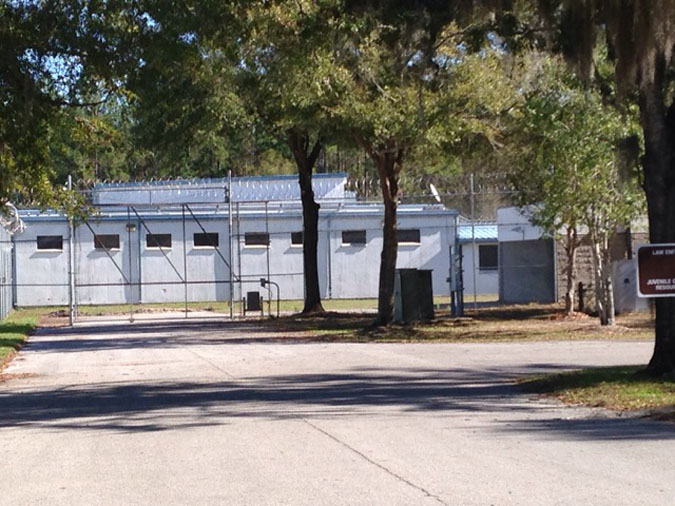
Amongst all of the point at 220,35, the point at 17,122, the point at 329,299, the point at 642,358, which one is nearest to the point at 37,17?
the point at 17,122

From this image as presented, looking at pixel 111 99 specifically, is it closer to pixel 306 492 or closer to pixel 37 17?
pixel 37 17

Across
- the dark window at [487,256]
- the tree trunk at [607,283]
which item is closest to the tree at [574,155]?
the tree trunk at [607,283]

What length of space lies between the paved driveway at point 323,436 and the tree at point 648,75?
2.15 m

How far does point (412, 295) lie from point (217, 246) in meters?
18.7

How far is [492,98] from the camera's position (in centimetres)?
2444

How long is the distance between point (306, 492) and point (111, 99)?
11.7 meters

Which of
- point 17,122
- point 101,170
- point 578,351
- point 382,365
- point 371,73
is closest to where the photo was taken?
point 17,122

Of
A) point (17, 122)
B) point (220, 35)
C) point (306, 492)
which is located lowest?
point (306, 492)

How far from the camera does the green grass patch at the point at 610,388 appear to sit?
1282 cm

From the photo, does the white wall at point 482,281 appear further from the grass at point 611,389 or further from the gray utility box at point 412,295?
the grass at point 611,389

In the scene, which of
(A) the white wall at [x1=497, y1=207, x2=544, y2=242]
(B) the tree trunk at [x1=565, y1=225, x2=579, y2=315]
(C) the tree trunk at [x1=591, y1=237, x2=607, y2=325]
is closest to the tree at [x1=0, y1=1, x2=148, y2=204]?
(C) the tree trunk at [x1=591, y1=237, x2=607, y2=325]

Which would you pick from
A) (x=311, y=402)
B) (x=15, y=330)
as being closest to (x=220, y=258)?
(x=15, y=330)

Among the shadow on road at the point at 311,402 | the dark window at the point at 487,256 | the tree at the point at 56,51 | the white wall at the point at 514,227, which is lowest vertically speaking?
the shadow on road at the point at 311,402

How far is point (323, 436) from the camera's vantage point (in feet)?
36.8
